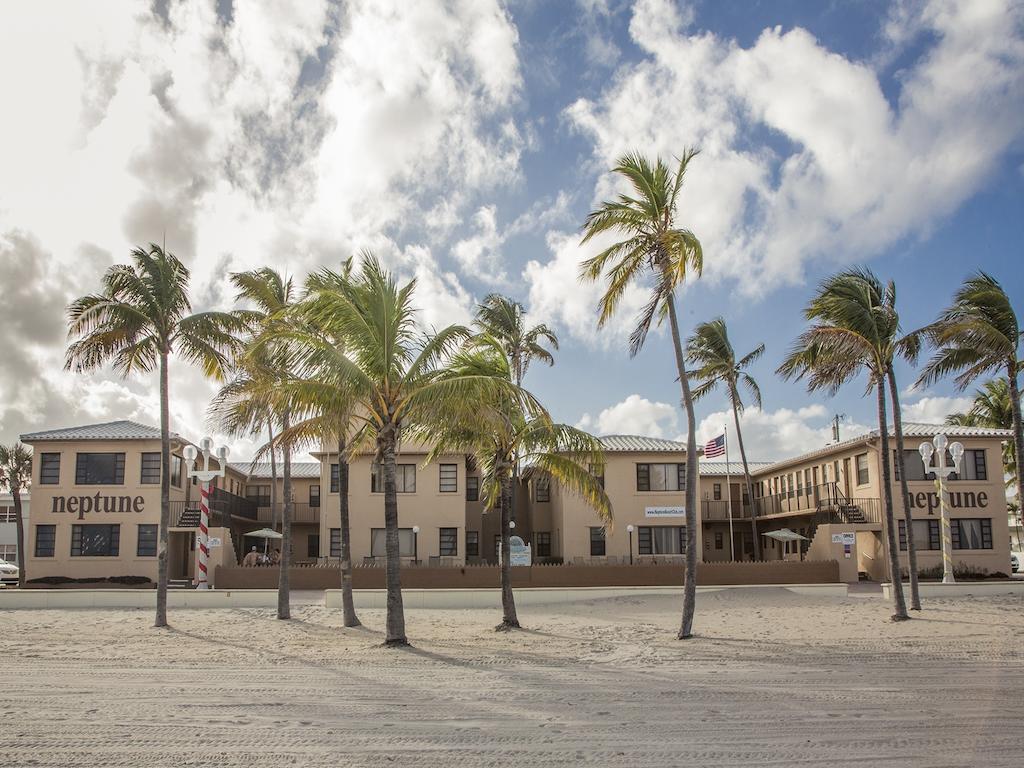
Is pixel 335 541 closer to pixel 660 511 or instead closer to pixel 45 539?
pixel 45 539

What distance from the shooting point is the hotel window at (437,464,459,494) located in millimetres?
34906

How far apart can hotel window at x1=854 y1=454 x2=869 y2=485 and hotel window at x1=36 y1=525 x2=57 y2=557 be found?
3347 cm

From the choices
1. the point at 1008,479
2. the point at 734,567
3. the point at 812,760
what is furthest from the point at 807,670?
the point at 1008,479

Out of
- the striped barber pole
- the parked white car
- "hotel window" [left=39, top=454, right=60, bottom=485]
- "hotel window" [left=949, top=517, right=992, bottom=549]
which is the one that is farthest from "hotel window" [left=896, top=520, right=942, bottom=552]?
the parked white car

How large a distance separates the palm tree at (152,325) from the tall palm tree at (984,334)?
18.0 m

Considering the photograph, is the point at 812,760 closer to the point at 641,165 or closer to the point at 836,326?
the point at 641,165

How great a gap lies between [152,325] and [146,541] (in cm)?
1672

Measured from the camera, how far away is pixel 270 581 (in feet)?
99.0

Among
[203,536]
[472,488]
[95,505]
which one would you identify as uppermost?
[472,488]

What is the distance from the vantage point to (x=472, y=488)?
124ft

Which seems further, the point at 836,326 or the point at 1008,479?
the point at 1008,479

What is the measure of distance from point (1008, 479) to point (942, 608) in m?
28.4

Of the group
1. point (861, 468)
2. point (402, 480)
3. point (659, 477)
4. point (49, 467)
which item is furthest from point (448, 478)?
point (861, 468)

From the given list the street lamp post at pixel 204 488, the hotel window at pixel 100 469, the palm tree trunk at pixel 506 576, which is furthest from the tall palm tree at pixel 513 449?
the hotel window at pixel 100 469
